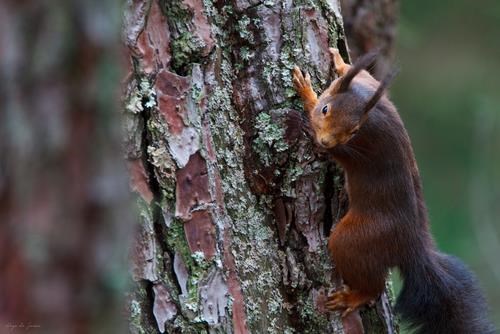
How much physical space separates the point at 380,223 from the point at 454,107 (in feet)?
13.0

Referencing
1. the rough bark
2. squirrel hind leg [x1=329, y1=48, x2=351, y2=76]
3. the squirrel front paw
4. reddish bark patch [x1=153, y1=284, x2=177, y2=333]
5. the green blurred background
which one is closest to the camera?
the rough bark

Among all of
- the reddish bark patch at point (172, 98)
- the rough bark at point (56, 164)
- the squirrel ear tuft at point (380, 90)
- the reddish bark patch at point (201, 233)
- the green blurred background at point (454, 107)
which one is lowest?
the rough bark at point (56, 164)

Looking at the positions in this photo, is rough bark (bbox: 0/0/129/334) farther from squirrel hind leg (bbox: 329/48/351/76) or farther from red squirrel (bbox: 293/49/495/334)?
squirrel hind leg (bbox: 329/48/351/76)

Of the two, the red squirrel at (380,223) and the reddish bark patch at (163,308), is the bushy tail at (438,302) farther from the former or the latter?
the reddish bark patch at (163,308)

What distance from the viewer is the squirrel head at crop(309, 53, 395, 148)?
2.43 metres

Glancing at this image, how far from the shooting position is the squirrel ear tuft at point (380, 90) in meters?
2.38

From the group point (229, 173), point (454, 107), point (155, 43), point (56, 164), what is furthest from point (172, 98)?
point (454, 107)

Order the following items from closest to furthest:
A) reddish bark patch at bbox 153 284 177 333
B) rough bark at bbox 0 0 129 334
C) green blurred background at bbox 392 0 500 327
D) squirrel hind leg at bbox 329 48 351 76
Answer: rough bark at bbox 0 0 129 334 → reddish bark patch at bbox 153 284 177 333 → squirrel hind leg at bbox 329 48 351 76 → green blurred background at bbox 392 0 500 327

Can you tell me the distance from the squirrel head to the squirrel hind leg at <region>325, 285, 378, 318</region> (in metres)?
0.39

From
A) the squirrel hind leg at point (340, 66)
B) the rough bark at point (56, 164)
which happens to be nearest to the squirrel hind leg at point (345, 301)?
the squirrel hind leg at point (340, 66)

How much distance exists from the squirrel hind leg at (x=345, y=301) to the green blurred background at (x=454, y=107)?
325cm

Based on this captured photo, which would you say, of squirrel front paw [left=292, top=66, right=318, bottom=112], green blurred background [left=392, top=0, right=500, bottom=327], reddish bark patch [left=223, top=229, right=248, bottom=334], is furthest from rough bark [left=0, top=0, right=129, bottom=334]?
green blurred background [left=392, top=0, right=500, bottom=327]

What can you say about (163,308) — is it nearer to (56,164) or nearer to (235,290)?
(235,290)

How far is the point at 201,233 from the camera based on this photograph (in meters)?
2.11
